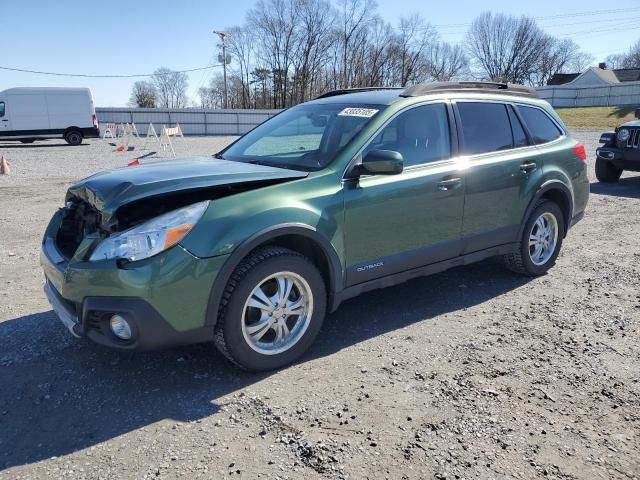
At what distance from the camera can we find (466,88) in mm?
4707

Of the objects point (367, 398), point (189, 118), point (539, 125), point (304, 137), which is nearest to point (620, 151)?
point (539, 125)

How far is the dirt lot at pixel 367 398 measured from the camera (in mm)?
2555

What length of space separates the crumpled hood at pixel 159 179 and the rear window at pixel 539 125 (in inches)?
107

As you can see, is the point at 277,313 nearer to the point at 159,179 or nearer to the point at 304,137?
the point at 159,179

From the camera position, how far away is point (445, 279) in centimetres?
526

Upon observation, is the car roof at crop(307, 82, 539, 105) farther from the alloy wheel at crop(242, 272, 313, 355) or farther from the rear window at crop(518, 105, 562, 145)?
the alloy wheel at crop(242, 272, 313, 355)

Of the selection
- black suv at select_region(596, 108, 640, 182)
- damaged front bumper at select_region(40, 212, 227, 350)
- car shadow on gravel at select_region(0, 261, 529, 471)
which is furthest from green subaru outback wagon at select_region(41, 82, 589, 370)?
black suv at select_region(596, 108, 640, 182)

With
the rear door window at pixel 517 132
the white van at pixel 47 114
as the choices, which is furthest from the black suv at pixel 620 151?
the white van at pixel 47 114

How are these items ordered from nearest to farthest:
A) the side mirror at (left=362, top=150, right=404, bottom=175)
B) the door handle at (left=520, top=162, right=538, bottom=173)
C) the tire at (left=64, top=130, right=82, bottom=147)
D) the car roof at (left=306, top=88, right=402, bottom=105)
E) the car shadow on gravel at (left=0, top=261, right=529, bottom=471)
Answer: the car shadow on gravel at (left=0, top=261, right=529, bottom=471) → the side mirror at (left=362, top=150, right=404, bottom=175) → the car roof at (left=306, top=88, right=402, bottom=105) → the door handle at (left=520, top=162, right=538, bottom=173) → the tire at (left=64, top=130, right=82, bottom=147)

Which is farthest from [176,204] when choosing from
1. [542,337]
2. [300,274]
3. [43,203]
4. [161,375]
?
[43,203]

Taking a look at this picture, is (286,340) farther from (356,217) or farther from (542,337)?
(542,337)

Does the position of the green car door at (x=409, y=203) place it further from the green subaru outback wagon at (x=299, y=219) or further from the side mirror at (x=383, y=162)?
the side mirror at (x=383, y=162)

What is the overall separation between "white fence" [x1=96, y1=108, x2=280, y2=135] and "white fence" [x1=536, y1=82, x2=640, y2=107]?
94.6 feet

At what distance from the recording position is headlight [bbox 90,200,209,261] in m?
2.94
